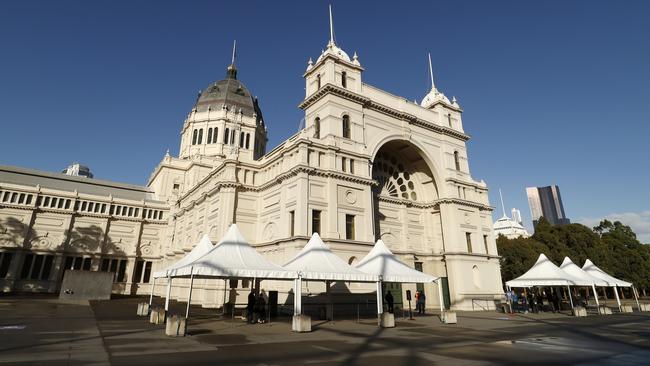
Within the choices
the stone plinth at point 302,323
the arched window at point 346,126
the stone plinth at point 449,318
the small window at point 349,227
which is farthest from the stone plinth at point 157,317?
the arched window at point 346,126

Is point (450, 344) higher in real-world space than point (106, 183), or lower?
lower

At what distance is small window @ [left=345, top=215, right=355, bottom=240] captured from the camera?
28438 mm

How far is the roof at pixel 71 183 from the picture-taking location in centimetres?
5753

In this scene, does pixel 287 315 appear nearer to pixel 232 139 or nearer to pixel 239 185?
Result: pixel 239 185

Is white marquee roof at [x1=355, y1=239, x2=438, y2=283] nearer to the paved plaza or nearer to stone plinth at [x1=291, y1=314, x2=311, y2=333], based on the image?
the paved plaza

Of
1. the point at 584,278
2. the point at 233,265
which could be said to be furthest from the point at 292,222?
the point at 584,278

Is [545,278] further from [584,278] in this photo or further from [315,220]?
[315,220]

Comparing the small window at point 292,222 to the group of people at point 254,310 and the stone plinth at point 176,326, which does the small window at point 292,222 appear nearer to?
the group of people at point 254,310

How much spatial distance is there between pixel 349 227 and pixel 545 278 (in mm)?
16159

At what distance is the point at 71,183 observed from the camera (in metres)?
61.9

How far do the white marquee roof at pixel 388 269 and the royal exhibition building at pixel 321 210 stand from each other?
3064 mm

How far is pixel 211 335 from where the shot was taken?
47.1 feet

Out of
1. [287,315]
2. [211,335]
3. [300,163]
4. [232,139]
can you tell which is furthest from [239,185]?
[232,139]

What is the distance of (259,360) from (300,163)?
18496 mm
